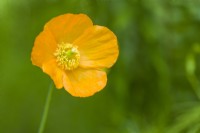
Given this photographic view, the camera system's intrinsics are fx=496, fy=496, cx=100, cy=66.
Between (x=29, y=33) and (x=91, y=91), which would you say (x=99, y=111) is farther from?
(x=91, y=91)

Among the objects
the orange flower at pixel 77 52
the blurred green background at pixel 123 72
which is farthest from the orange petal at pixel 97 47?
the blurred green background at pixel 123 72

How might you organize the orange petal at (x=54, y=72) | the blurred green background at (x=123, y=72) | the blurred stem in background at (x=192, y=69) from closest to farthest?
the orange petal at (x=54, y=72), the blurred stem in background at (x=192, y=69), the blurred green background at (x=123, y=72)

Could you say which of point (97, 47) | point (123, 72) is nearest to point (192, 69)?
point (123, 72)

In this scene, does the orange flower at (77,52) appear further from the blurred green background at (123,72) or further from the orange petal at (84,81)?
the blurred green background at (123,72)

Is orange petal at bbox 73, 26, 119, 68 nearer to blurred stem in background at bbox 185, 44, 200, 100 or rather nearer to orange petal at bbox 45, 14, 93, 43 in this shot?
orange petal at bbox 45, 14, 93, 43

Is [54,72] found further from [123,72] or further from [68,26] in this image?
[123,72]

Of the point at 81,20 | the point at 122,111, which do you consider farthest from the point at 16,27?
Result: the point at 81,20

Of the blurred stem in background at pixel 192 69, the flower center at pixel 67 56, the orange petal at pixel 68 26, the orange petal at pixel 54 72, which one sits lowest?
the orange petal at pixel 54 72
